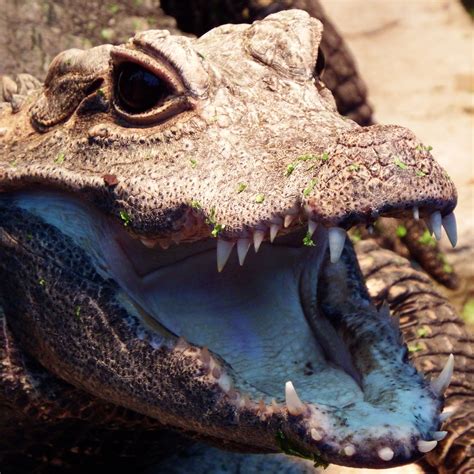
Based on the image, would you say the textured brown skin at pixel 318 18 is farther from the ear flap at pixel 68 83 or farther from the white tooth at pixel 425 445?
the white tooth at pixel 425 445

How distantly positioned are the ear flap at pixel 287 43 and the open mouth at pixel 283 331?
1.83 feet

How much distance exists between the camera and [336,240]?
2822 mm

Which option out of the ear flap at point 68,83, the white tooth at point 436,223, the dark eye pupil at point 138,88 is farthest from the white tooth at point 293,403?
the ear flap at point 68,83

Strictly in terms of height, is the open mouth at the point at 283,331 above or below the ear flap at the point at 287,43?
below

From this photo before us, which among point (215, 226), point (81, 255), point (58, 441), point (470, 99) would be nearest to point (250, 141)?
point (215, 226)

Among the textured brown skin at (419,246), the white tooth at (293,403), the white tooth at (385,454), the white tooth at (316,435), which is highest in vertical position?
the white tooth at (293,403)

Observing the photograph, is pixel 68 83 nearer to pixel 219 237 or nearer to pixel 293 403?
pixel 219 237

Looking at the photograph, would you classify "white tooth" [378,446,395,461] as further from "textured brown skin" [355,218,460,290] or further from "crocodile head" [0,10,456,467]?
"textured brown skin" [355,218,460,290]

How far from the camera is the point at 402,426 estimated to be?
2.84m

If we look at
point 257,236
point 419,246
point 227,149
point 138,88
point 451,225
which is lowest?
point 419,246

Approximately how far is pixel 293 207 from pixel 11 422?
1452mm

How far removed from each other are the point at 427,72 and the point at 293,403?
5512mm

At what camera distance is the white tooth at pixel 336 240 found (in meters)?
2.81

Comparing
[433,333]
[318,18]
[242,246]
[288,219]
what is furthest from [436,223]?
[318,18]
